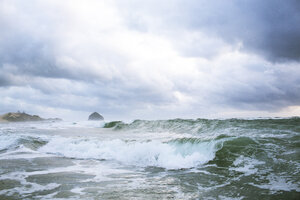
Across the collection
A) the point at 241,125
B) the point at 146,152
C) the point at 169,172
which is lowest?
the point at 169,172

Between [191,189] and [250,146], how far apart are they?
145 inches

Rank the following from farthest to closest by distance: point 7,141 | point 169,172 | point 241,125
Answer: point 241,125
point 7,141
point 169,172

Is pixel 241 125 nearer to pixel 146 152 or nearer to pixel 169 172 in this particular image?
pixel 146 152

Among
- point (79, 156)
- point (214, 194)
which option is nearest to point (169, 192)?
point (214, 194)

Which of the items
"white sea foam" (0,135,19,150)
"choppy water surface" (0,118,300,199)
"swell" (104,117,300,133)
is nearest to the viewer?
"choppy water surface" (0,118,300,199)

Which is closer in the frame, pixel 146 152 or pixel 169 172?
pixel 169 172

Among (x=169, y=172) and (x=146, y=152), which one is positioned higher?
(x=146, y=152)

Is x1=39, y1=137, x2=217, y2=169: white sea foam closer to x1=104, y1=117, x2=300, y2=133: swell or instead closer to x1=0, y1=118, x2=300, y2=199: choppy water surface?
x1=0, y1=118, x2=300, y2=199: choppy water surface

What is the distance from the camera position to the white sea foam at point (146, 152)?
7.14 m

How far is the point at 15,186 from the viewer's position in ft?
15.4

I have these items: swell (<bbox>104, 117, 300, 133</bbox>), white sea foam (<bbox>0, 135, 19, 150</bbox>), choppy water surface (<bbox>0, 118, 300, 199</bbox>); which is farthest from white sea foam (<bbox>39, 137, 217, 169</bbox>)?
swell (<bbox>104, 117, 300, 133</bbox>)

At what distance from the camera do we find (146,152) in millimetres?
8102

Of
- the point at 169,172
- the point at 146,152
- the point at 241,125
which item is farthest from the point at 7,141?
the point at 241,125

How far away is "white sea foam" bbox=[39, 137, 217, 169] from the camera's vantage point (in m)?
7.14
